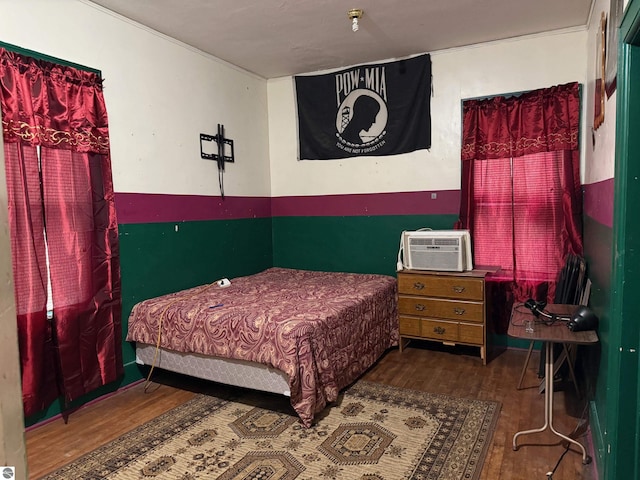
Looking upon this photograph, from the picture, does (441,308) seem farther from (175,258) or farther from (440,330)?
(175,258)

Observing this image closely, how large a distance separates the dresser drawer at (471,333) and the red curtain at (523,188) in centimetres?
44

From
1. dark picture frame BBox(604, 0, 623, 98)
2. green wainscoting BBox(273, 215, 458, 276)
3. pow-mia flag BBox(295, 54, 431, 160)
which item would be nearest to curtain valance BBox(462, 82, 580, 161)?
pow-mia flag BBox(295, 54, 431, 160)

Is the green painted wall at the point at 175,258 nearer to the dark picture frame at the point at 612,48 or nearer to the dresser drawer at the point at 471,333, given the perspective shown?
the dresser drawer at the point at 471,333

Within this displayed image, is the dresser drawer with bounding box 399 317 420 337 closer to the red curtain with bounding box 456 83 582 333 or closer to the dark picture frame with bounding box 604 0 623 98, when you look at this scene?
the red curtain with bounding box 456 83 582 333

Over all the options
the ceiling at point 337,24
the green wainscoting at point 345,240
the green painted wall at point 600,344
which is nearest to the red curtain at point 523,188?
the green wainscoting at point 345,240

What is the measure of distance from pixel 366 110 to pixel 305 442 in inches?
115

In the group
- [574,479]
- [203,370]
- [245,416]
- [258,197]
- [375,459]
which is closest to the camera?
[574,479]

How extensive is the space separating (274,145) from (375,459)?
3.29 metres

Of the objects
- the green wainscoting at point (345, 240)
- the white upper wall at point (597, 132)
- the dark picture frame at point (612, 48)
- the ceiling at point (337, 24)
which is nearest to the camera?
the dark picture frame at point (612, 48)

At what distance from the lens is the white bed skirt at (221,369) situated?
259 cm

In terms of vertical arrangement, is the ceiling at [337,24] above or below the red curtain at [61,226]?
above

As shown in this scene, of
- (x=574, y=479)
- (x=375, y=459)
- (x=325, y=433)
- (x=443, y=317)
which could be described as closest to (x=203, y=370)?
(x=325, y=433)

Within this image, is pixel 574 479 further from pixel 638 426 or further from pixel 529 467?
pixel 638 426

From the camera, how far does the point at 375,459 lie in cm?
218
